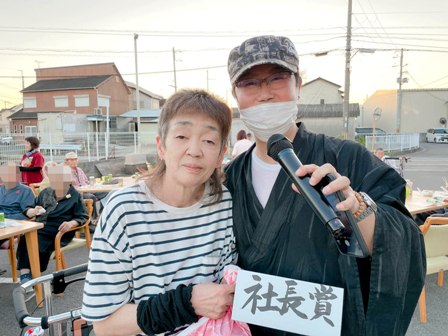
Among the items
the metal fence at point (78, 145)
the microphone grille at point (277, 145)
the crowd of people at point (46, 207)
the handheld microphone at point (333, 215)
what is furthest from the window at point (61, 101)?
the handheld microphone at point (333, 215)

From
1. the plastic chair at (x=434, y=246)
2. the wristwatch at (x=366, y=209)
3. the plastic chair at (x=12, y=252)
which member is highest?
the wristwatch at (x=366, y=209)

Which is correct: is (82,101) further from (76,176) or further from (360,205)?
(360,205)

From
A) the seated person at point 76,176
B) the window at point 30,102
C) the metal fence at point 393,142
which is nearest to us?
the seated person at point 76,176

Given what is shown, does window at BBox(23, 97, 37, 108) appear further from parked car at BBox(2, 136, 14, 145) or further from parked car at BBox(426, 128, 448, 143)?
parked car at BBox(426, 128, 448, 143)

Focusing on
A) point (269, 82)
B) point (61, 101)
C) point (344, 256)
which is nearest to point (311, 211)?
point (344, 256)

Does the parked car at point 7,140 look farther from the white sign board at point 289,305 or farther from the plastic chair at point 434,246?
the white sign board at point 289,305

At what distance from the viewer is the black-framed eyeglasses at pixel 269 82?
148cm

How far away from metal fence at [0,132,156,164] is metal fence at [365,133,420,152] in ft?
46.7

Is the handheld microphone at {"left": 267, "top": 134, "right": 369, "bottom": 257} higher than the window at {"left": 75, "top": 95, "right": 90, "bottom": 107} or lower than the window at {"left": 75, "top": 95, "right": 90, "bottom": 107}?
lower

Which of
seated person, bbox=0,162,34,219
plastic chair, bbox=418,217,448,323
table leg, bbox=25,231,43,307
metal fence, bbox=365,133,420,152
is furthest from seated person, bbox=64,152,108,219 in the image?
metal fence, bbox=365,133,420,152

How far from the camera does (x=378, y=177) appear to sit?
1271mm

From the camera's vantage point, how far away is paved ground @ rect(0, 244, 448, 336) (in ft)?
10.9

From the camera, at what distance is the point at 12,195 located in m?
4.82

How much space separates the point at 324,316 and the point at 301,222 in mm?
338
